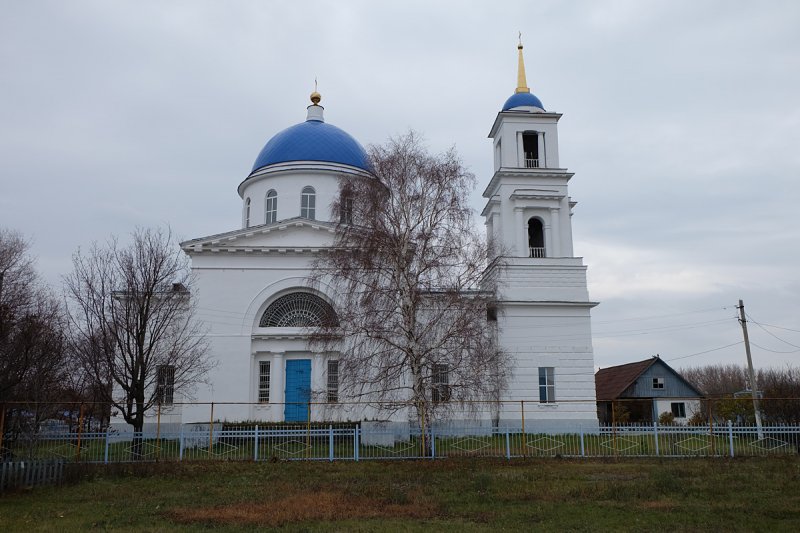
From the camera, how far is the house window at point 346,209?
19422 mm

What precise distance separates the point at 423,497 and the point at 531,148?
64.7 ft

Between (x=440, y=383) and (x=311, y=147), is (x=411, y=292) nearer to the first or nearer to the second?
(x=440, y=383)

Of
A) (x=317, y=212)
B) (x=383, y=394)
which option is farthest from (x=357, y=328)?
(x=317, y=212)

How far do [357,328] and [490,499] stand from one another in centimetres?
705

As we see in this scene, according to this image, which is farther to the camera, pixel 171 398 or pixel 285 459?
pixel 171 398

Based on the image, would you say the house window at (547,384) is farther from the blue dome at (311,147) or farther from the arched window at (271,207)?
the arched window at (271,207)

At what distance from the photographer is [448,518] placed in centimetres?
1083

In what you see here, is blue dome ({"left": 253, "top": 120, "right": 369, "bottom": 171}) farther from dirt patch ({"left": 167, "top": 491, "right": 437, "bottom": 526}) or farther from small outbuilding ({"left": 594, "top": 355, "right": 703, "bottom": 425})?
dirt patch ({"left": 167, "top": 491, "right": 437, "bottom": 526})

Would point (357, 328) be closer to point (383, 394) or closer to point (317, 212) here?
point (383, 394)

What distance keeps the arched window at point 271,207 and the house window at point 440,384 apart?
13268mm

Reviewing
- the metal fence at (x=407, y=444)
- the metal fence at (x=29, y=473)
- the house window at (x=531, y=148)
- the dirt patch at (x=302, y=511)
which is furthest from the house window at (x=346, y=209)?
the house window at (x=531, y=148)

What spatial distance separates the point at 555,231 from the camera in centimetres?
2809

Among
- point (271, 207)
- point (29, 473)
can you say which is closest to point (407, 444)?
point (29, 473)

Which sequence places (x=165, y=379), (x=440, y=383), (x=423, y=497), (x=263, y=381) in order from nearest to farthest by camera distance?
(x=423, y=497) → (x=440, y=383) → (x=165, y=379) → (x=263, y=381)
